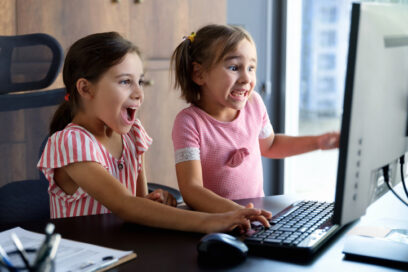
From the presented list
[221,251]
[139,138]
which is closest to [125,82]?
[139,138]

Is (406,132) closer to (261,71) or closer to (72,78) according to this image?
(72,78)

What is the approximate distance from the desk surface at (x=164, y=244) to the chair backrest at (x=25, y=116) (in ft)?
1.31

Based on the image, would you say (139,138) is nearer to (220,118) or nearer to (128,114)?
(128,114)

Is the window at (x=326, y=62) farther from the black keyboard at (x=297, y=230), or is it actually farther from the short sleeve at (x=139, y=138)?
the black keyboard at (x=297, y=230)

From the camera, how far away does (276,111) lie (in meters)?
3.50

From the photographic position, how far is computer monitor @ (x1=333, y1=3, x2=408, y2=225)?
2.34 ft

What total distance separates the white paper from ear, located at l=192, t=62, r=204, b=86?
2.34ft

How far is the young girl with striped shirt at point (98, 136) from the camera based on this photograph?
120 cm

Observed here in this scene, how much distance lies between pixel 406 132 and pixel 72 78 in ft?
2.78

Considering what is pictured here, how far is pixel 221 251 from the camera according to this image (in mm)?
864

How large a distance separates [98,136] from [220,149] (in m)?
0.34

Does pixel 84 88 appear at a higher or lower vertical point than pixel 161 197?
Answer: higher

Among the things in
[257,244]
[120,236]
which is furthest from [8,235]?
[257,244]

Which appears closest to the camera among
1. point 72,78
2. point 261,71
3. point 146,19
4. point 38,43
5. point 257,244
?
point 257,244
